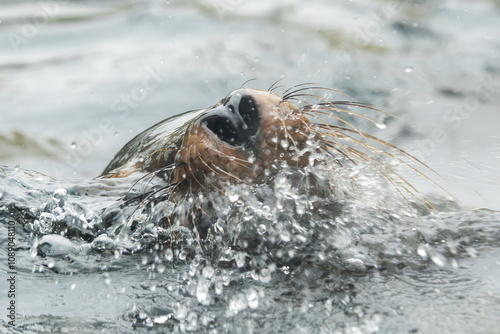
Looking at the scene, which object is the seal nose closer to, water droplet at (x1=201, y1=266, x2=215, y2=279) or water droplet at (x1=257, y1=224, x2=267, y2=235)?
water droplet at (x1=257, y1=224, x2=267, y2=235)

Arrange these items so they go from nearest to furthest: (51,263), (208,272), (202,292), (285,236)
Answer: (202,292)
(208,272)
(285,236)
(51,263)

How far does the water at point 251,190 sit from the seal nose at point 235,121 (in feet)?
0.70

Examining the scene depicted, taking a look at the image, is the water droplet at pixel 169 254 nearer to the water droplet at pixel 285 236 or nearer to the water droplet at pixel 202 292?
the water droplet at pixel 202 292

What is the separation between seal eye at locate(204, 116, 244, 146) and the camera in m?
2.73

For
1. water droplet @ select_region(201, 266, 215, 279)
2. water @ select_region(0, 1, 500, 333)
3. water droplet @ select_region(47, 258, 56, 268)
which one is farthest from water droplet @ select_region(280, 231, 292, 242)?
water droplet @ select_region(47, 258, 56, 268)

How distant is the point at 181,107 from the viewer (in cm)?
586

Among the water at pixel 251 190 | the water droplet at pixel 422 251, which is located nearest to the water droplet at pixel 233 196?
the water at pixel 251 190

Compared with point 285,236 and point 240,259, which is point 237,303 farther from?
point 285,236

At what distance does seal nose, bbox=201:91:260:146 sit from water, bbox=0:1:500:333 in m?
0.21

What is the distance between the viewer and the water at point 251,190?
2.49 meters

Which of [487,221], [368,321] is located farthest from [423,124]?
Result: [368,321]

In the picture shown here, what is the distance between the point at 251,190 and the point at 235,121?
0.27 metres

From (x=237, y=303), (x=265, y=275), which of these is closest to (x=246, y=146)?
(x=265, y=275)

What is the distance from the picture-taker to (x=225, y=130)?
9.03 feet
